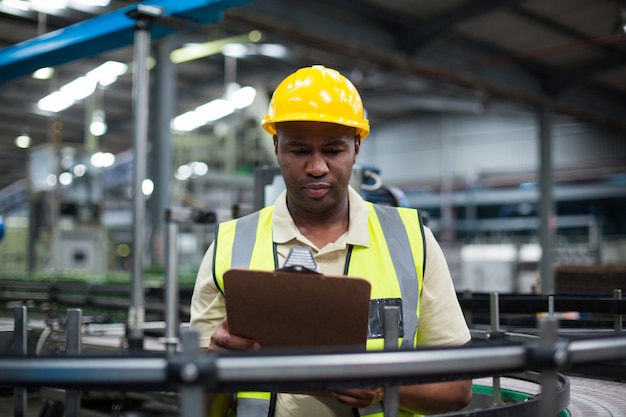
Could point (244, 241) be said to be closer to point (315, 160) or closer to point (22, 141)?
point (315, 160)

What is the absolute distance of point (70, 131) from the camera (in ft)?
64.1

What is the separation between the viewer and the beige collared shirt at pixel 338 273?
1.65 m

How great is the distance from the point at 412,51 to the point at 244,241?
387 inches

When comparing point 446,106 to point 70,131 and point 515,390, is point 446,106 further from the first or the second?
point 515,390

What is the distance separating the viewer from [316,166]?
1635 millimetres

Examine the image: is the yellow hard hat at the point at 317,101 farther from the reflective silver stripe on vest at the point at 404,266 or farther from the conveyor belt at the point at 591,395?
the conveyor belt at the point at 591,395

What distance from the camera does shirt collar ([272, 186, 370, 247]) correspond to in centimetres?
170

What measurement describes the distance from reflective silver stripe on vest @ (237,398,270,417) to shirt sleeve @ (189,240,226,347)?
0.18 metres

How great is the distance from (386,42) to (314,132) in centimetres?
960

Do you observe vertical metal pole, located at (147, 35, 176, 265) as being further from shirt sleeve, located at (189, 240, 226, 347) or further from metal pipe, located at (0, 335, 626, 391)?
metal pipe, located at (0, 335, 626, 391)

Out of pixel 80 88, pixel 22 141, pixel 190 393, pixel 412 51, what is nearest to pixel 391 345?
pixel 190 393

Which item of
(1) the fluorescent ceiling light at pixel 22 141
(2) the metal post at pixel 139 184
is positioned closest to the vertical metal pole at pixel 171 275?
(2) the metal post at pixel 139 184

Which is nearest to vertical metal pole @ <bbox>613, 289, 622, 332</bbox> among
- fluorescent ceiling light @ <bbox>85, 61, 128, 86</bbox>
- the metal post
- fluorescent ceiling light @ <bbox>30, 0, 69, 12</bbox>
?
the metal post

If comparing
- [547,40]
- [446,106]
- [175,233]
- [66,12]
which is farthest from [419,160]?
[175,233]
